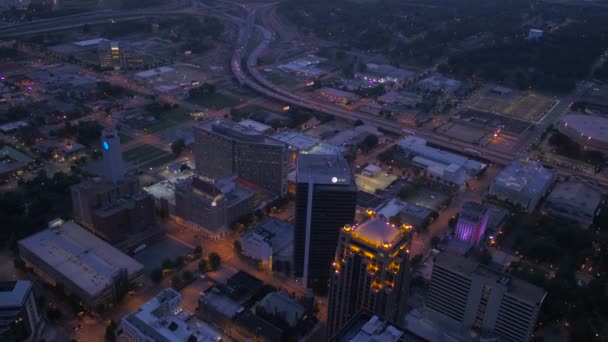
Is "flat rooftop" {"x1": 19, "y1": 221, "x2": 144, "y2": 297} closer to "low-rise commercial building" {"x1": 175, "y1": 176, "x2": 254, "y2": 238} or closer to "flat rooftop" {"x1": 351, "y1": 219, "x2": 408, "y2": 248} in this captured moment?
"low-rise commercial building" {"x1": 175, "y1": 176, "x2": 254, "y2": 238}

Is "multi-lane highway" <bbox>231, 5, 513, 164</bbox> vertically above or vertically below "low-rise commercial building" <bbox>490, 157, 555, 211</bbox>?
below

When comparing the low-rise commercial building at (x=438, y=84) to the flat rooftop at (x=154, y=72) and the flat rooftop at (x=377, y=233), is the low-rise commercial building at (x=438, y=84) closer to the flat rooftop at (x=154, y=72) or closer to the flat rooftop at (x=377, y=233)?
the flat rooftop at (x=154, y=72)

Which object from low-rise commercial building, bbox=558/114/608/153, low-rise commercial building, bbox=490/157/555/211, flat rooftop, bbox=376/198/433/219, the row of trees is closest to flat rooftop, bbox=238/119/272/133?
flat rooftop, bbox=376/198/433/219

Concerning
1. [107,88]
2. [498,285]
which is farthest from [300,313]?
[107,88]

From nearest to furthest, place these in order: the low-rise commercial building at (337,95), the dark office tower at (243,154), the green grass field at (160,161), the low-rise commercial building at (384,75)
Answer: the dark office tower at (243,154) → the green grass field at (160,161) → the low-rise commercial building at (337,95) → the low-rise commercial building at (384,75)

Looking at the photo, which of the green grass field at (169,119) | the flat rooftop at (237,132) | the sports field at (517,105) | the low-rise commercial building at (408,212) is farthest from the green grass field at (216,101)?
the sports field at (517,105)

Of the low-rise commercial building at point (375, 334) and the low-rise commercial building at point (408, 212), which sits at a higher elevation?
the low-rise commercial building at point (375, 334)
